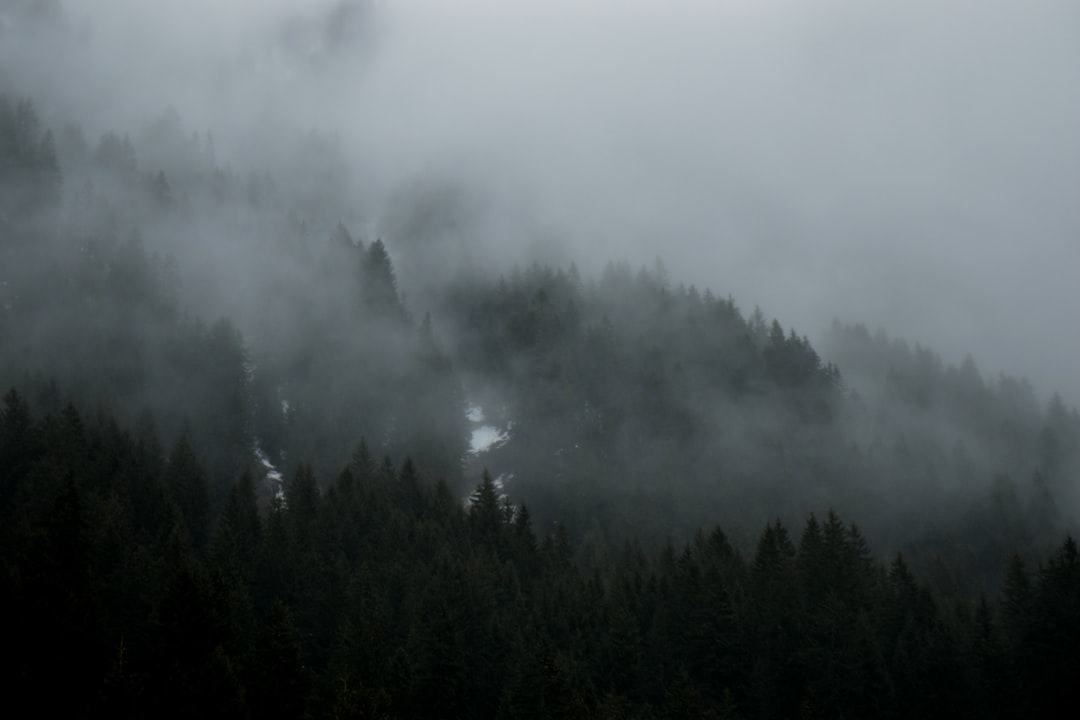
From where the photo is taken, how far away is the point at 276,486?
120000 millimetres

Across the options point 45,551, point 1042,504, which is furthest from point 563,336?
point 45,551

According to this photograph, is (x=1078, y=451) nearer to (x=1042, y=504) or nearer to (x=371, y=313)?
(x=1042, y=504)

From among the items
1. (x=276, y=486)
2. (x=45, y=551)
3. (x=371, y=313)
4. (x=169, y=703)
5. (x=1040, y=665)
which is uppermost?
(x=371, y=313)

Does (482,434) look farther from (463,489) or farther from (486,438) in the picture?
(463,489)

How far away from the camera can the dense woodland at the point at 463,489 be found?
178 feet

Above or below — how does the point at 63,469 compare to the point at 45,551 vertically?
above

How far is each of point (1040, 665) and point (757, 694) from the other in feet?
62.8

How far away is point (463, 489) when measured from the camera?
436ft

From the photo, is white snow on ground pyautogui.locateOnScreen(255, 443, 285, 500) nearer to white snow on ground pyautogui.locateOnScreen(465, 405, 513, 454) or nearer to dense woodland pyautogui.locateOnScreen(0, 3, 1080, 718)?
dense woodland pyautogui.locateOnScreen(0, 3, 1080, 718)

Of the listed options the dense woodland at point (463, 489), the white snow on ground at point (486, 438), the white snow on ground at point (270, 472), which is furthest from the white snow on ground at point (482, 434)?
the white snow on ground at point (270, 472)

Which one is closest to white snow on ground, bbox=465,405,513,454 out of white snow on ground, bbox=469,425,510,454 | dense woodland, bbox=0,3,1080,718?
white snow on ground, bbox=469,425,510,454

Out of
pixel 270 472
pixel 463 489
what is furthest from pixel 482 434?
pixel 270 472

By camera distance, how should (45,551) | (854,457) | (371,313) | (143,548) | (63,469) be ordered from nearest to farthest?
(45,551)
(143,548)
(63,469)
(854,457)
(371,313)

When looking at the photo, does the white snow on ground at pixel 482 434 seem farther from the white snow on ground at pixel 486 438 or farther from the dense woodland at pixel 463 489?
the dense woodland at pixel 463 489
